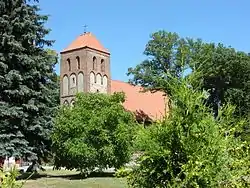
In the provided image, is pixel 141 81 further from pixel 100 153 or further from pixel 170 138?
pixel 170 138

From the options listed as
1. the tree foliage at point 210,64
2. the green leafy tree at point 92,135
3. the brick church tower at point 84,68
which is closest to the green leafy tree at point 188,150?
the green leafy tree at point 92,135

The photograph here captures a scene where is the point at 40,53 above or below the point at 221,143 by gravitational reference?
above

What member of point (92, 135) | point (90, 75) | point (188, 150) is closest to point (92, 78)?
point (90, 75)

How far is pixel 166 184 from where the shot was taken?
7.82 m

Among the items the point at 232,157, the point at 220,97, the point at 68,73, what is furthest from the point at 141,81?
the point at 232,157

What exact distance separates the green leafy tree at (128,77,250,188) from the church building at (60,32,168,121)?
Result: 50.3 meters

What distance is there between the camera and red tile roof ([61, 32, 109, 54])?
202 feet

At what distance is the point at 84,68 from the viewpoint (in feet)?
198

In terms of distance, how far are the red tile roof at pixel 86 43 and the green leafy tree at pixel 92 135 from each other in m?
37.0

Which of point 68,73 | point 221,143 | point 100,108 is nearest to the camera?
point 221,143

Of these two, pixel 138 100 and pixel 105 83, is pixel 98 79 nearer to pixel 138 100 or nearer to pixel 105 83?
pixel 105 83

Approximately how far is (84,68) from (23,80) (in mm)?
38680

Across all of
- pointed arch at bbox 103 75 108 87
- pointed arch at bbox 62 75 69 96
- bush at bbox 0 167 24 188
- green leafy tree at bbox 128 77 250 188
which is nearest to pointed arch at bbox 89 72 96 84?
pointed arch at bbox 103 75 108 87

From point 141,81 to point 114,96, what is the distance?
23.3 metres
